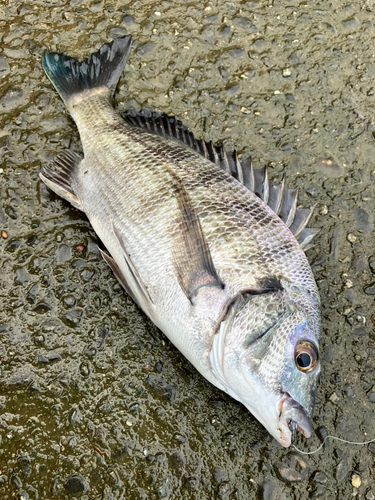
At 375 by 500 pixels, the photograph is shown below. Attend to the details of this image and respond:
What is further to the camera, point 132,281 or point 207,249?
point 132,281

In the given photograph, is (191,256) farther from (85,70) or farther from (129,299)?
(85,70)

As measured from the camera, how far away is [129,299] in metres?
2.98

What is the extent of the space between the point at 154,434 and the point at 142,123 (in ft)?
7.22

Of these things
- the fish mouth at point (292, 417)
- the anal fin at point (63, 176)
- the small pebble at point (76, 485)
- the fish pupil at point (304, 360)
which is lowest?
the small pebble at point (76, 485)

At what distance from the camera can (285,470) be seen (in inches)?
104

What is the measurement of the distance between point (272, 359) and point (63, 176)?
1985 millimetres

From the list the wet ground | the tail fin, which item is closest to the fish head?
the wet ground

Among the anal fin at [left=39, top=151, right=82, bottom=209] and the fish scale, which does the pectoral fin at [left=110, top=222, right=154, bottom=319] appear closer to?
the fish scale

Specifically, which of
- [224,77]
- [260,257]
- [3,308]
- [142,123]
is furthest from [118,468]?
[224,77]

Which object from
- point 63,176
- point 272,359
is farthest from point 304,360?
point 63,176

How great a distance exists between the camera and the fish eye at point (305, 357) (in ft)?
7.34

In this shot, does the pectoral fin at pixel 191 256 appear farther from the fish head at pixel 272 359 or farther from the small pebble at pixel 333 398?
the small pebble at pixel 333 398

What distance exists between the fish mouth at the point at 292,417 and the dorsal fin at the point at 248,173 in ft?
3.50

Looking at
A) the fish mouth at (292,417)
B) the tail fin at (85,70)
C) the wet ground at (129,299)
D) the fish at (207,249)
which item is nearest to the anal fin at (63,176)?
the fish at (207,249)
